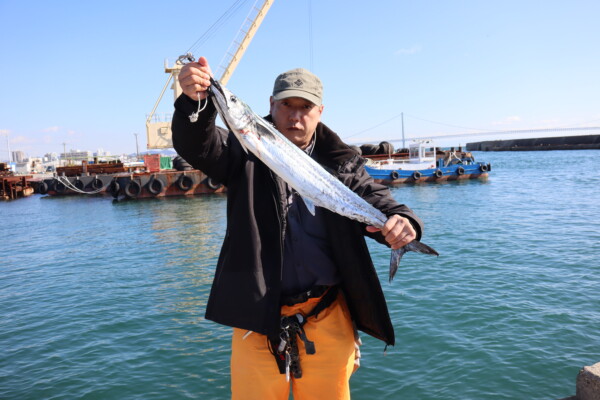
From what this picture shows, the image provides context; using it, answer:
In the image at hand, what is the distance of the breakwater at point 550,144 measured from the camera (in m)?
114

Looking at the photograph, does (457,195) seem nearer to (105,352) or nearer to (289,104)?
(105,352)

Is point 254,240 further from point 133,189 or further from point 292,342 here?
point 133,189

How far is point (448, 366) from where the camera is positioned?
251 inches

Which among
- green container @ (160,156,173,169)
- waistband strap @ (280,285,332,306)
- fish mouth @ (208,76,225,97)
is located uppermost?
green container @ (160,156,173,169)

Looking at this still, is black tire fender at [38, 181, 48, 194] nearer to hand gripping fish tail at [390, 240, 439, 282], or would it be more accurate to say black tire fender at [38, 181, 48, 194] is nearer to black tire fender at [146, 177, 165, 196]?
black tire fender at [146, 177, 165, 196]

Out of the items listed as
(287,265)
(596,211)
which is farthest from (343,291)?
(596,211)

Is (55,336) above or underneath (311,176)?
underneath

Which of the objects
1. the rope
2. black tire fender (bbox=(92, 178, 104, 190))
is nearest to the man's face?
the rope

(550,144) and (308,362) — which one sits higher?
(550,144)

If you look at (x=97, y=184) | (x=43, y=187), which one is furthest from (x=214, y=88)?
(x=43, y=187)

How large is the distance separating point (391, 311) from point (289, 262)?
6.35m

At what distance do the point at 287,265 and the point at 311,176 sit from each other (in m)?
0.62

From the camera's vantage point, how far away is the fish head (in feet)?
8.34

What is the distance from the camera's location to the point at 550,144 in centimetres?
12625
